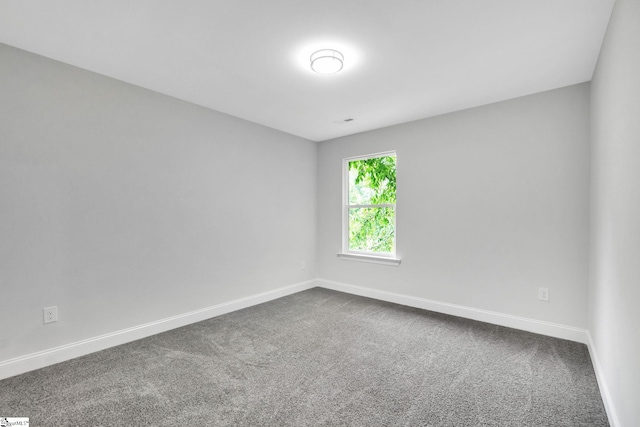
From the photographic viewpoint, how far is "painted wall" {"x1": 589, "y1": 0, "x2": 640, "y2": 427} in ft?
4.25

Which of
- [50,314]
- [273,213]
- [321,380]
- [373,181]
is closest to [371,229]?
[373,181]

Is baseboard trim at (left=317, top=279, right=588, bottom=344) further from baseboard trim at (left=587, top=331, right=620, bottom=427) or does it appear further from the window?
the window

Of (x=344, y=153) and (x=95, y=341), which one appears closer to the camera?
(x=95, y=341)

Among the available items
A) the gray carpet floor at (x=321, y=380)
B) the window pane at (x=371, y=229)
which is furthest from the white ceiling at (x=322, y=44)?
the gray carpet floor at (x=321, y=380)

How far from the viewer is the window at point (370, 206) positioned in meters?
4.07

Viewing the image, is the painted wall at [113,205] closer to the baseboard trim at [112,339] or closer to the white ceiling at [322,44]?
the baseboard trim at [112,339]

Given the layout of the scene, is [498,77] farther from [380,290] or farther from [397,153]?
[380,290]

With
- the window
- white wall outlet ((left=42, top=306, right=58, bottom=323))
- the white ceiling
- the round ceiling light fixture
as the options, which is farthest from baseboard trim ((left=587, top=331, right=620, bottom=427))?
white wall outlet ((left=42, top=306, right=58, bottom=323))

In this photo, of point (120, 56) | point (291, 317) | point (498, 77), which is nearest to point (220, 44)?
point (120, 56)

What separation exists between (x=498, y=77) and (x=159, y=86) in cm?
309

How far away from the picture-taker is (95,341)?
250 centimetres

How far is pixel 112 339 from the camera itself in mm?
2596

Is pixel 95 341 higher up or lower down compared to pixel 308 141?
lower down

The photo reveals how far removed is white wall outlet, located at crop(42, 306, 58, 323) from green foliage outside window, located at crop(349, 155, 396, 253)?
340 centimetres
